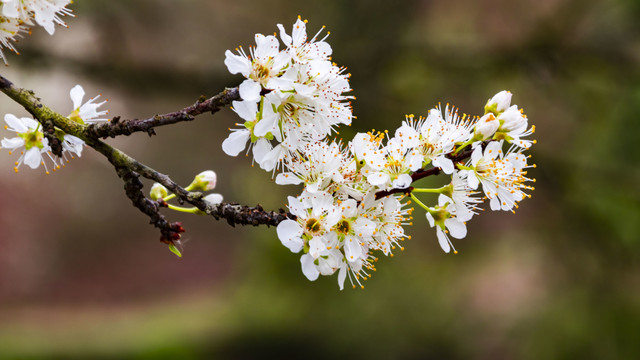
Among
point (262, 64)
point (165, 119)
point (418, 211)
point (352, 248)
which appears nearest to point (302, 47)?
point (262, 64)

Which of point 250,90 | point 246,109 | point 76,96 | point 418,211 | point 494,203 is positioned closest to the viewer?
point 250,90

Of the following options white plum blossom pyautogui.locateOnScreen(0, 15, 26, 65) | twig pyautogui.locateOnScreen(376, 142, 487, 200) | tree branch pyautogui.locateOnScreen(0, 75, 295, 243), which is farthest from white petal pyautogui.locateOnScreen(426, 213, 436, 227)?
white plum blossom pyautogui.locateOnScreen(0, 15, 26, 65)

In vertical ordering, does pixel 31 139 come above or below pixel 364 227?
above

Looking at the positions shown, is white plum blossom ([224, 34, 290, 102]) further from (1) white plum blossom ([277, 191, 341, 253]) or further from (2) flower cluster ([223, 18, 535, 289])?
(1) white plum blossom ([277, 191, 341, 253])

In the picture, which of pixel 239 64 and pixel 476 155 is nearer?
pixel 239 64

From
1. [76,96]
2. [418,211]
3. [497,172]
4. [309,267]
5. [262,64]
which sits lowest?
[309,267]

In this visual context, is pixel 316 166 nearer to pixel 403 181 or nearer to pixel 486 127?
pixel 403 181

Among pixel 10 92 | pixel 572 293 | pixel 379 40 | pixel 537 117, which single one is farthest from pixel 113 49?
pixel 537 117
